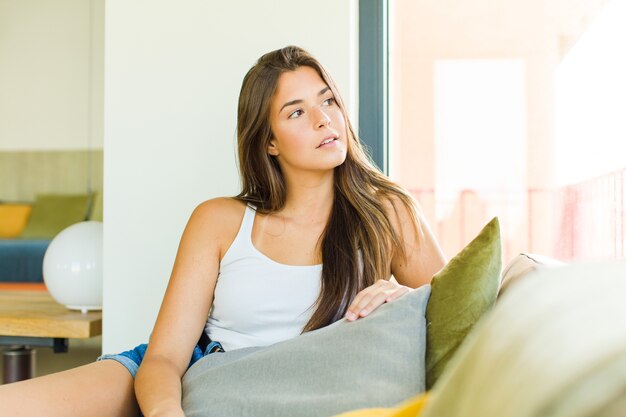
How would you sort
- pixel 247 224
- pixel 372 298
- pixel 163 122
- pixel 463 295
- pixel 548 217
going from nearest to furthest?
pixel 463 295, pixel 372 298, pixel 247 224, pixel 548 217, pixel 163 122

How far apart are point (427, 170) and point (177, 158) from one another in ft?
2.74

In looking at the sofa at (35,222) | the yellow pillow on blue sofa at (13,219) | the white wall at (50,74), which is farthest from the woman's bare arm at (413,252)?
the yellow pillow on blue sofa at (13,219)

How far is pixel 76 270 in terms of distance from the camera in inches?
104

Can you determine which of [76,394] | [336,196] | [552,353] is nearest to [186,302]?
[76,394]

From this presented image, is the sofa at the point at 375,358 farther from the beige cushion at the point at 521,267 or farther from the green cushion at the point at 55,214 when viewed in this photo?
the green cushion at the point at 55,214

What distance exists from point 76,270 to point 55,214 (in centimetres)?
414

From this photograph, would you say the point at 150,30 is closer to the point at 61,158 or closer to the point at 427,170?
the point at 427,170

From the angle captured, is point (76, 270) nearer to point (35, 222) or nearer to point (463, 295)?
point (463, 295)

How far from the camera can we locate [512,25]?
2451 millimetres

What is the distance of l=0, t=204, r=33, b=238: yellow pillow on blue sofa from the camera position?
6.61m

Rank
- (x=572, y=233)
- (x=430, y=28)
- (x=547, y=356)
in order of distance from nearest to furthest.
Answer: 1. (x=547, y=356)
2. (x=572, y=233)
3. (x=430, y=28)

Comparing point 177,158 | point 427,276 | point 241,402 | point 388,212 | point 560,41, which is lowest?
point 241,402

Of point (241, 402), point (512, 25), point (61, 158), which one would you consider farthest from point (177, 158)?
point (61, 158)

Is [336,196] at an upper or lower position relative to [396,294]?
upper
